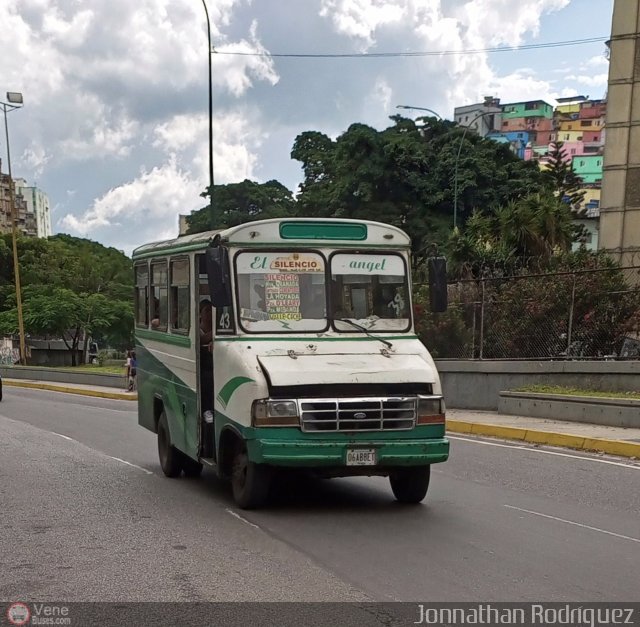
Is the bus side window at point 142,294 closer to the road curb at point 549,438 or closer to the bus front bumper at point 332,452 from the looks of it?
the bus front bumper at point 332,452

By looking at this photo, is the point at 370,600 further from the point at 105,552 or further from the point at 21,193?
the point at 21,193

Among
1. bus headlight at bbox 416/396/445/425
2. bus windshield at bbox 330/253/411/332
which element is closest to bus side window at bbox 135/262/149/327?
bus windshield at bbox 330/253/411/332

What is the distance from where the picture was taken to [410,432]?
310 inches

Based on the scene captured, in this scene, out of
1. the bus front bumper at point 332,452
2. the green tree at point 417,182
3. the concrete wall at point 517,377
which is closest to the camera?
the bus front bumper at point 332,452

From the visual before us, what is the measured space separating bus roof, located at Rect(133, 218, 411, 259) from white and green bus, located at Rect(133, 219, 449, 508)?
1 centimetres

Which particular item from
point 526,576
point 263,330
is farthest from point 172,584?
point 263,330

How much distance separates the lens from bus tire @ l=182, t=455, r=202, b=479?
1048 cm

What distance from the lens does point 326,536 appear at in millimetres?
7199

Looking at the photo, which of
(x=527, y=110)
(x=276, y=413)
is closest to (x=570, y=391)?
(x=276, y=413)

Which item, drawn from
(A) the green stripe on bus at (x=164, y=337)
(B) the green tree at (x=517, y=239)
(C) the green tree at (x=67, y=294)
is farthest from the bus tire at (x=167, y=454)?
(C) the green tree at (x=67, y=294)

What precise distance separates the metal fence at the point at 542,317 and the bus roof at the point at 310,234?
9.06 metres

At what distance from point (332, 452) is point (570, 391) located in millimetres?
10457

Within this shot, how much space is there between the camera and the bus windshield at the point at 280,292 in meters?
8.42

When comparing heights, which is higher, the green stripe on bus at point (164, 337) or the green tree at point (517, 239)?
the green tree at point (517, 239)
